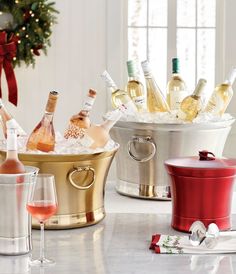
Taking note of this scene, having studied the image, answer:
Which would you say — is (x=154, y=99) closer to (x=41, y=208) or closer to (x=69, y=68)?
(x=41, y=208)

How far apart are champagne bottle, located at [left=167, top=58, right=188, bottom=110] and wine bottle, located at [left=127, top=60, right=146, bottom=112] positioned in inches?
3.6

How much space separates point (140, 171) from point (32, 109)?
9.50 ft

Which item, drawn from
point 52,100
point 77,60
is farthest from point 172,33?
point 52,100

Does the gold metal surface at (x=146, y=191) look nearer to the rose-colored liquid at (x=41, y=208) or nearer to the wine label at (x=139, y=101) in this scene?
the wine label at (x=139, y=101)

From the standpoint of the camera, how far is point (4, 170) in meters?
1.57

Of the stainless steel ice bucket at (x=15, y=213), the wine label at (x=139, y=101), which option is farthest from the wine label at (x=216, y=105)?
the stainless steel ice bucket at (x=15, y=213)

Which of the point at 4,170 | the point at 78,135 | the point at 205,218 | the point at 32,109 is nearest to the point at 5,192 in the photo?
the point at 4,170

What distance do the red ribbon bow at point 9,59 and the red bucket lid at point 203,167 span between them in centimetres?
314

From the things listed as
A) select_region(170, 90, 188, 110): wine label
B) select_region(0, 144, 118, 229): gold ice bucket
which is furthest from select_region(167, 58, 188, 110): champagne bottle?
select_region(0, 144, 118, 229): gold ice bucket

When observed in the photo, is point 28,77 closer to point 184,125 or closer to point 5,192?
point 184,125

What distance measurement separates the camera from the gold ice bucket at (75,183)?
5.73ft

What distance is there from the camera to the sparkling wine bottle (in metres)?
1.86

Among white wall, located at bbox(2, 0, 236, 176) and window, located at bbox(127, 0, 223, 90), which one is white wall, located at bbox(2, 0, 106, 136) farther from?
window, located at bbox(127, 0, 223, 90)

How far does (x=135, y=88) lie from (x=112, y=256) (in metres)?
0.88
